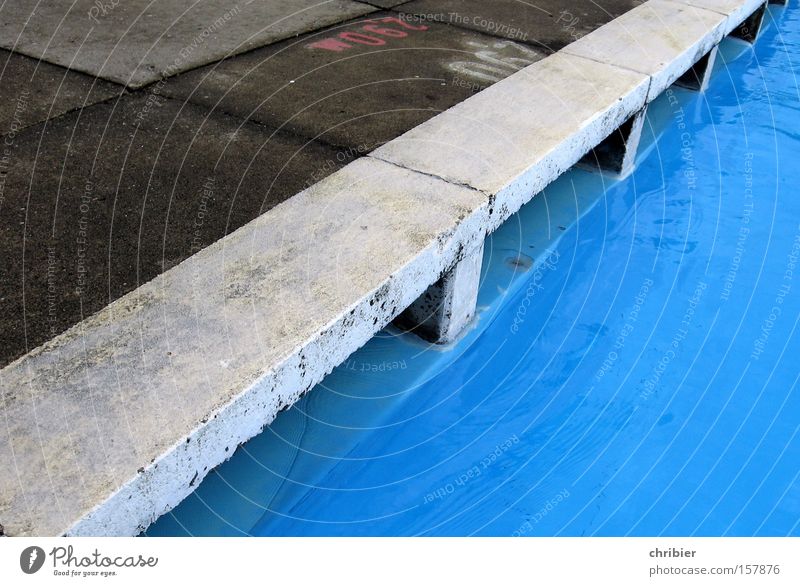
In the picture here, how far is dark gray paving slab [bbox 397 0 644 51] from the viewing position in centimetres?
469

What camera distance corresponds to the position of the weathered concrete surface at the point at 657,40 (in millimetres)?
4273

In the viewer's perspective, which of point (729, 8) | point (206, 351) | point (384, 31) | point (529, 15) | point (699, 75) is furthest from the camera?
point (699, 75)

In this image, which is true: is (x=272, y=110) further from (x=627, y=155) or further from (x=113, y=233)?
(x=627, y=155)

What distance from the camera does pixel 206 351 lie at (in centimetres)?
217

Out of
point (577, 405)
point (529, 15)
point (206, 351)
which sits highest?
point (529, 15)

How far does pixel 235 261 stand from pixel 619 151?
2.68 m

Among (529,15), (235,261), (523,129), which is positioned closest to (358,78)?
(523,129)

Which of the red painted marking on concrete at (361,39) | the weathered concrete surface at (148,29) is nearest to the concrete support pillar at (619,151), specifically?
the red painted marking on concrete at (361,39)

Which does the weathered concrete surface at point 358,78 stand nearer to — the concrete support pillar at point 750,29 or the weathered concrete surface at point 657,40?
the weathered concrete surface at point 657,40

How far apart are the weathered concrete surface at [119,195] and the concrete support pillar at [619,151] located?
1861 mm

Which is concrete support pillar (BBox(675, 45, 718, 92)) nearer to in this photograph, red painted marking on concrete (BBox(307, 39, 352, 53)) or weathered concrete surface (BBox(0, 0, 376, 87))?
weathered concrete surface (BBox(0, 0, 376, 87))

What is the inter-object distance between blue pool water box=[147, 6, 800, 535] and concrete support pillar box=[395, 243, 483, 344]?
0.23ft

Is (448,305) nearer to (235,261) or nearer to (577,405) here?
(577,405)

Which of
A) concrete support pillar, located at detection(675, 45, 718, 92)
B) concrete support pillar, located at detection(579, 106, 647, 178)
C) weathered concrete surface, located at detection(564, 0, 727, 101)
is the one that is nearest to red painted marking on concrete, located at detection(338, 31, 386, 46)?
weathered concrete surface, located at detection(564, 0, 727, 101)
